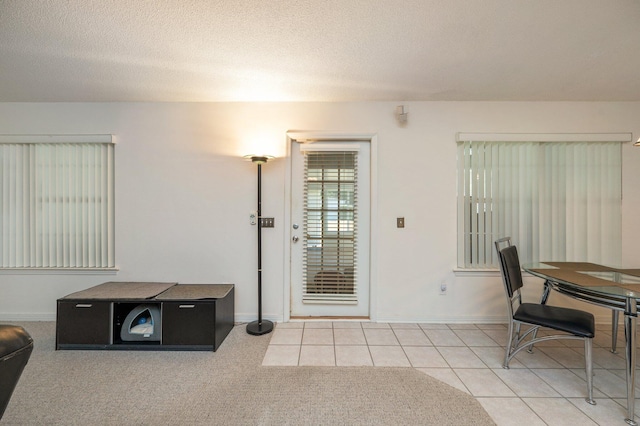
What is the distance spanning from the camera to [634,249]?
2699mm

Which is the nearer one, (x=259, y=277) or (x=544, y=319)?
(x=544, y=319)

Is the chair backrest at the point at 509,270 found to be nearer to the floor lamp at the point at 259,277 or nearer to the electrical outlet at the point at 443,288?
the electrical outlet at the point at 443,288

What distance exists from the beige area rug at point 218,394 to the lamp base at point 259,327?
355 millimetres

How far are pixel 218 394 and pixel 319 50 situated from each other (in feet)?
8.24

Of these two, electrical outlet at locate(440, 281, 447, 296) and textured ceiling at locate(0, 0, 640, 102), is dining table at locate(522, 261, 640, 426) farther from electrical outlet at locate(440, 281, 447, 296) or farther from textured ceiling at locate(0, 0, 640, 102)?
textured ceiling at locate(0, 0, 640, 102)

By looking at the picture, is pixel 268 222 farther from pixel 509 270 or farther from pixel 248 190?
pixel 509 270

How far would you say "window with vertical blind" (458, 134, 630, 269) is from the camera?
270 cm

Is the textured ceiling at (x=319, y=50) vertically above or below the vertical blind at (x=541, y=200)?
above

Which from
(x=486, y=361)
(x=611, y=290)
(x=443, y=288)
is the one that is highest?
(x=611, y=290)

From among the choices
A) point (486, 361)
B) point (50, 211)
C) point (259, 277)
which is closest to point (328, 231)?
point (259, 277)

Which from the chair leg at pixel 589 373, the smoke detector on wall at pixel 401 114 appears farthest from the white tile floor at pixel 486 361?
the smoke detector on wall at pixel 401 114

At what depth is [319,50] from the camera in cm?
191

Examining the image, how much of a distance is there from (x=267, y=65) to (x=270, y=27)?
0.44 metres

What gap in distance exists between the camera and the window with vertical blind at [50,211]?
2758 millimetres
